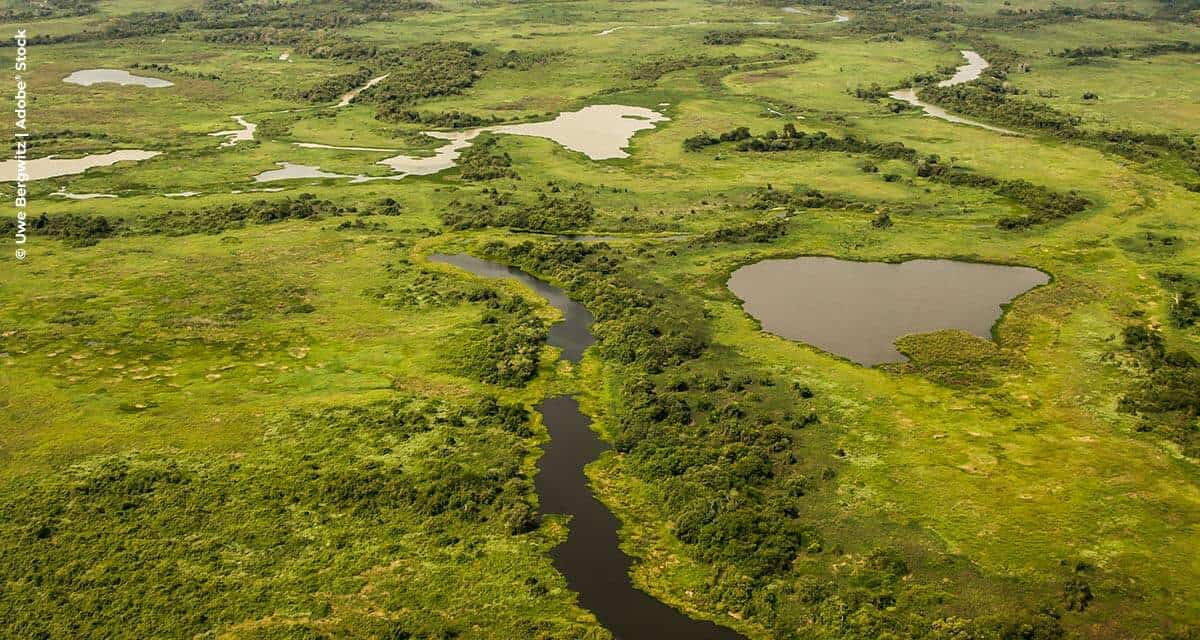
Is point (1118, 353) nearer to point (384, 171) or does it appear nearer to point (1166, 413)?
point (1166, 413)

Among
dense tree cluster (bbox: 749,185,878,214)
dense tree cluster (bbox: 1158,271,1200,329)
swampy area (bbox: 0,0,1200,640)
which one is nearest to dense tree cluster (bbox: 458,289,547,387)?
swampy area (bbox: 0,0,1200,640)

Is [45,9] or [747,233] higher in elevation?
[45,9]

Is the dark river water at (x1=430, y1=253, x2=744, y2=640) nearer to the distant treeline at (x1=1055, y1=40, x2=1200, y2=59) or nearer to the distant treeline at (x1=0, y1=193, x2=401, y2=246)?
the distant treeline at (x1=0, y1=193, x2=401, y2=246)

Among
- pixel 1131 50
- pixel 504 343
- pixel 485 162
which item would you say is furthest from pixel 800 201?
pixel 1131 50

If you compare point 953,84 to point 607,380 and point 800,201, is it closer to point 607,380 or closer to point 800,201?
point 800,201

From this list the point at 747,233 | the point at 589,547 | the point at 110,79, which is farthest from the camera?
the point at 110,79

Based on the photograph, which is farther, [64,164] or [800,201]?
[64,164]

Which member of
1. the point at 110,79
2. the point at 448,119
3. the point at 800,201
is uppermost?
the point at 110,79
